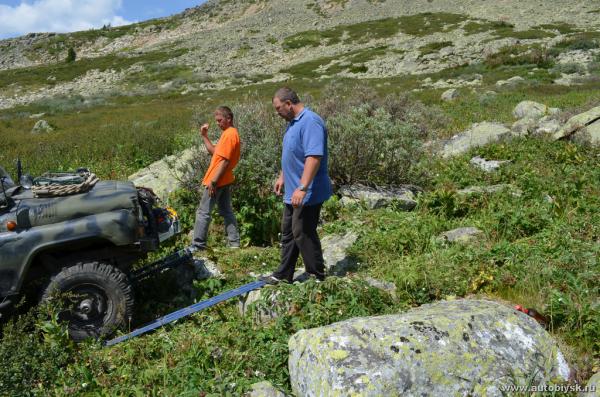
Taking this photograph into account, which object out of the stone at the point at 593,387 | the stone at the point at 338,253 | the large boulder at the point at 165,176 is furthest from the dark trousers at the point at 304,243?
the large boulder at the point at 165,176

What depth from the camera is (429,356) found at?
118 inches

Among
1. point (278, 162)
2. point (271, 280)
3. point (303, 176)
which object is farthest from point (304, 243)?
point (278, 162)

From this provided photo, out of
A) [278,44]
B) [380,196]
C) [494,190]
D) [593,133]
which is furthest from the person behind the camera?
[278,44]

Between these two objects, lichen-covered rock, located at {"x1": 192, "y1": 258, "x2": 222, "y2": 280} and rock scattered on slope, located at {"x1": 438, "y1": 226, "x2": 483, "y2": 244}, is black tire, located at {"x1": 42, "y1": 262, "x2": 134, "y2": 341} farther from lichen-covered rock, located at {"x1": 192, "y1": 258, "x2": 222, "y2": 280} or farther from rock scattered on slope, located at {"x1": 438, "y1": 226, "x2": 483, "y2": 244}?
rock scattered on slope, located at {"x1": 438, "y1": 226, "x2": 483, "y2": 244}

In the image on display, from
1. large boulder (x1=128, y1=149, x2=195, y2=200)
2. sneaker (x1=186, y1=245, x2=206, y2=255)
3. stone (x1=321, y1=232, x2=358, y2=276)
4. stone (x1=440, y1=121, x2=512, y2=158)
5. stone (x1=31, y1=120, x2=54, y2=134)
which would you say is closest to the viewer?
stone (x1=321, y1=232, x2=358, y2=276)

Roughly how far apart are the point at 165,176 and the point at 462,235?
5647 millimetres

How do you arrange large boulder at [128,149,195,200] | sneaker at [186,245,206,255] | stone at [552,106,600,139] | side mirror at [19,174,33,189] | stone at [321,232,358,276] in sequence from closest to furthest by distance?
side mirror at [19,174,33,189]
stone at [321,232,358,276]
sneaker at [186,245,206,255]
large boulder at [128,149,195,200]
stone at [552,106,600,139]

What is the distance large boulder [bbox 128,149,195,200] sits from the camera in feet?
28.8

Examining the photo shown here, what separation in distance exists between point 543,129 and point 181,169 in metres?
8.46

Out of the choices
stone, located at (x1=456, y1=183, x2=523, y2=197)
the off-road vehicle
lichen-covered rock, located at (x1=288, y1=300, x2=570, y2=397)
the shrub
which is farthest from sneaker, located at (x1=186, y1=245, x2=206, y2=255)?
stone, located at (x1=456, y1=183, x2=523, y2=197)

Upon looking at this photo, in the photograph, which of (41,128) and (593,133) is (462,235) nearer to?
(593,133)

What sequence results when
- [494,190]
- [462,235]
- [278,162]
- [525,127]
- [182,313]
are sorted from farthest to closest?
[525,127] < [278,162] < [494,190] < [462,235] < [182,313]

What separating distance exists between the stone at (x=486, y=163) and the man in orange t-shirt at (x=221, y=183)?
4.83 meters

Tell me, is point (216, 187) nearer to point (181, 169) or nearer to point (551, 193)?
point (181, 169)
